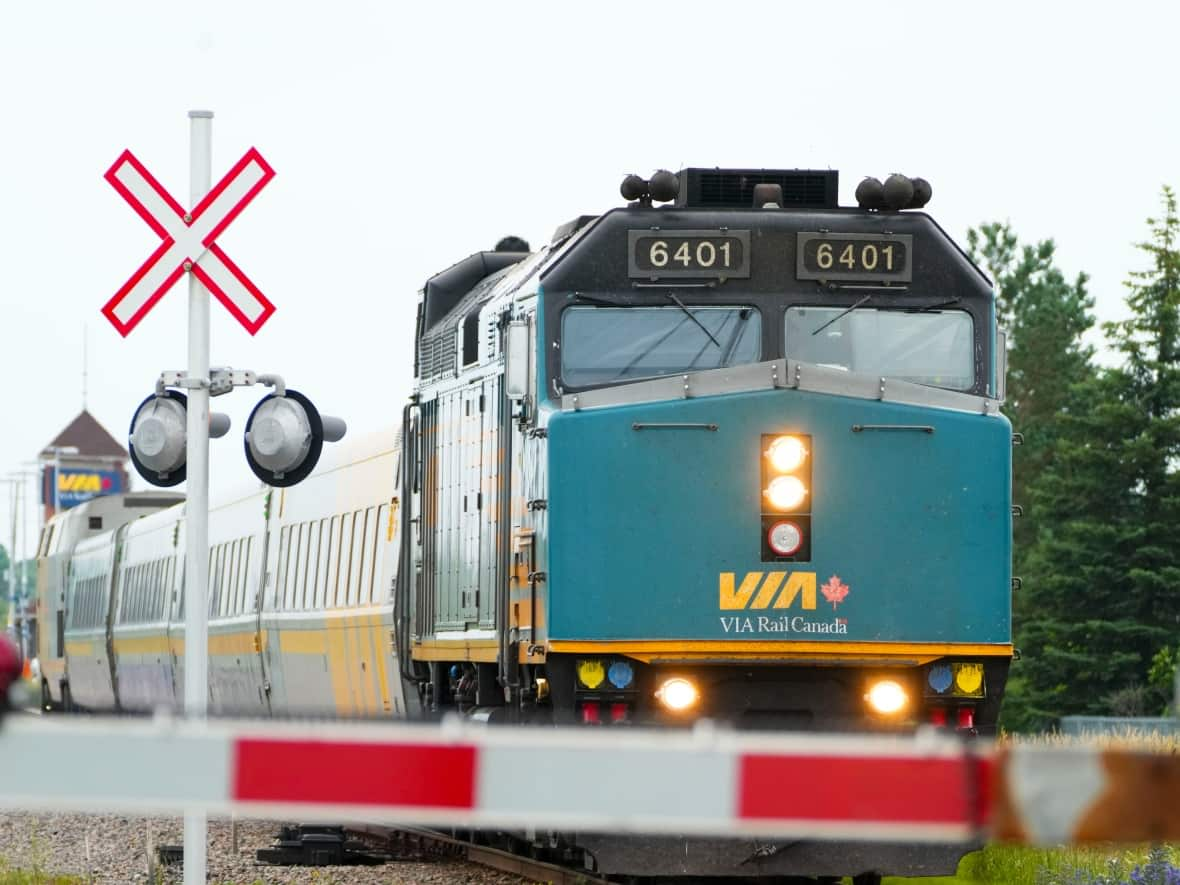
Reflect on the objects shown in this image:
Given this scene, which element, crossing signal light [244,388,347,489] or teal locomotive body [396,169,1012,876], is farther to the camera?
teal locomotive body [396,169,1012,876]

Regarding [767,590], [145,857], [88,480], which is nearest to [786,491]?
[767,590]

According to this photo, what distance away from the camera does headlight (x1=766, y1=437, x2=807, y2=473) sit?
Result: 37.6 ft

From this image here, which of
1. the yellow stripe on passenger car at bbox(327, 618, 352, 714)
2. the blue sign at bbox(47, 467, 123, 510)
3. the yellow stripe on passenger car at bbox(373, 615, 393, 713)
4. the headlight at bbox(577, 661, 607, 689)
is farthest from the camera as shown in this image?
the blue sign at bbox(47, 467, 123, 510)

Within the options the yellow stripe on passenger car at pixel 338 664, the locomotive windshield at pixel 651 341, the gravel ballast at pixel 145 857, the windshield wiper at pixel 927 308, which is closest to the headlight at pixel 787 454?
the locomotive windshield at pixel 651 341

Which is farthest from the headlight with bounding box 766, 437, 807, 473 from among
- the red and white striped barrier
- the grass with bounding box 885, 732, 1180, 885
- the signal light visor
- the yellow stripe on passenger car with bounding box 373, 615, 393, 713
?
the red and white striped barrier

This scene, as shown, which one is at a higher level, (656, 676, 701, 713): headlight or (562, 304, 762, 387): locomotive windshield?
(562, 304, 762, 387): locomotive windshield

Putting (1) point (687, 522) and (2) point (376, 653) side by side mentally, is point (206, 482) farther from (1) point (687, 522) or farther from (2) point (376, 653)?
(2) point (376, 653)

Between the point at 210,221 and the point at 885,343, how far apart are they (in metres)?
3.68

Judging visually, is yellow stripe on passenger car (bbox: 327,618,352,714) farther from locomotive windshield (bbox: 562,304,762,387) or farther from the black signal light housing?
the black signal light housing

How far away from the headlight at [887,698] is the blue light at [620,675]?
1207 mm

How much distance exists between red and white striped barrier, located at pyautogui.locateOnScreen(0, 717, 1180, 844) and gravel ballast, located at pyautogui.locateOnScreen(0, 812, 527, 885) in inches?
386

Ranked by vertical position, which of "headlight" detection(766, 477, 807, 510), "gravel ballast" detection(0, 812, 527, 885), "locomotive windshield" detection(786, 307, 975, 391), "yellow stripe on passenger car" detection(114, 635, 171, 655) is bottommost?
"gravel ballast" detection(0, 812, 527, 885)

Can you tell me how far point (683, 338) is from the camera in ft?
38.3

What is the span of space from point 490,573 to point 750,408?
2096 millimetres
